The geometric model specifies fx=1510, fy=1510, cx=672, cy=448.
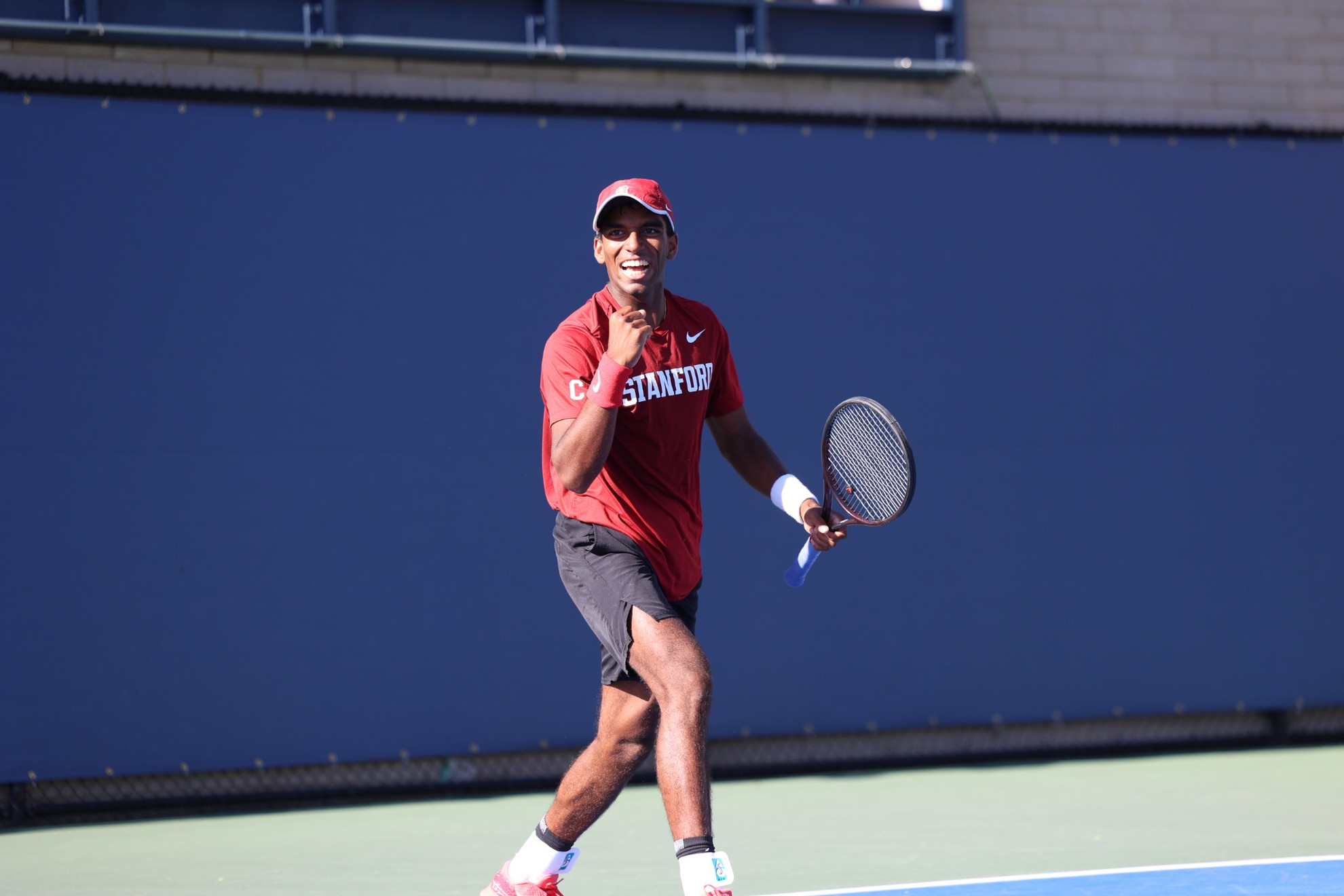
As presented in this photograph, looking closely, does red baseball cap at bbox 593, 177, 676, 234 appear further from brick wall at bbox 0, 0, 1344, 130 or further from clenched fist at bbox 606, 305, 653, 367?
brick wall at bbox 0, 0, 1344, 130

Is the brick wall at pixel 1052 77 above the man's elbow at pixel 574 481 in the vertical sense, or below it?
above

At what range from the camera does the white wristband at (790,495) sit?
152 inches

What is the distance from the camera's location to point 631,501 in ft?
12.4

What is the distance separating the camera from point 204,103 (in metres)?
6.00

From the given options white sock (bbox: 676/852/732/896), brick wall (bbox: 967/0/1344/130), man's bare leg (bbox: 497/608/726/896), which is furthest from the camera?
brick wall (bbox: 967/0/1344/130)

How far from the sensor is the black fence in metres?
5.94

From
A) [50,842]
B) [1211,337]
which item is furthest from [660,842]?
[1211,337]

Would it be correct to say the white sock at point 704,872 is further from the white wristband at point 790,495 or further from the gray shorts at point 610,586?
the white wristband at point 790,495

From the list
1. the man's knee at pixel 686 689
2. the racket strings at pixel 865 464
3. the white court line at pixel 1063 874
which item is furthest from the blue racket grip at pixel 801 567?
the white court line at pixel 1063 874

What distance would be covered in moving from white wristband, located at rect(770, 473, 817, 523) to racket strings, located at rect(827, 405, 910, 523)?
0.49ft

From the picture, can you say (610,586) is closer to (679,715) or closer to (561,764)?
(679,715)

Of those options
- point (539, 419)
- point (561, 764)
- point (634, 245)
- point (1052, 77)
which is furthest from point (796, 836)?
point (1052, 77)

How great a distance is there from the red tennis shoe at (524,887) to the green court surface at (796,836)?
2.18 ft

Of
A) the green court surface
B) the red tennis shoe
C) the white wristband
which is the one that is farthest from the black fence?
the white wristband
